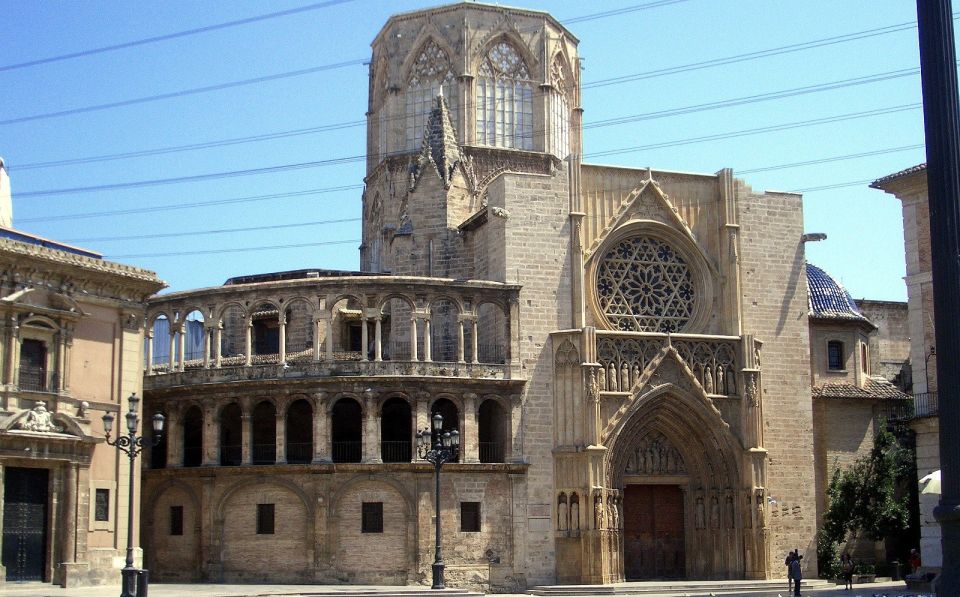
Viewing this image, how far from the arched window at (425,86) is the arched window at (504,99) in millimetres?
1211

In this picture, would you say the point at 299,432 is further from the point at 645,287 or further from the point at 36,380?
the point at 36,380

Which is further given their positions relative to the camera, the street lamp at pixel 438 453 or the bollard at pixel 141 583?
the street lamp at pixel 438 453

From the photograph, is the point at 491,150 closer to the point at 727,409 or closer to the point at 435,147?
the point at 435,147

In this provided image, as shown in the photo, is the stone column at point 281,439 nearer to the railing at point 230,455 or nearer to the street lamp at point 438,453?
the railing at point 230,455

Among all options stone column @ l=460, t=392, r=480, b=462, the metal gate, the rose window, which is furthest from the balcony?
the metal gate

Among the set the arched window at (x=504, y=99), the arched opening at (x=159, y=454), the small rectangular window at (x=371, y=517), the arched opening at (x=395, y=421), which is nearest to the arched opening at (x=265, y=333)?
the arched opening at (x=159, y=454)

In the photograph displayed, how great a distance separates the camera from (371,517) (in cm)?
3819

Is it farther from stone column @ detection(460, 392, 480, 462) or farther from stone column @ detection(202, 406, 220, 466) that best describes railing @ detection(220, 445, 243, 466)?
stone column @ detection(460, 392, 480, 462)

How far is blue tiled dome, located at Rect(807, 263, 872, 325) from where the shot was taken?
48.4 metres

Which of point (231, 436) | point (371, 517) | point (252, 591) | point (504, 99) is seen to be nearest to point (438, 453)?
point (371, 517)

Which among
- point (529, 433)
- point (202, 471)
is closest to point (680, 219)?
point (529, 433)

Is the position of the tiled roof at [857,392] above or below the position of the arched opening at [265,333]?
below

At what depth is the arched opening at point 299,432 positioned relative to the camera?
41.4 meters

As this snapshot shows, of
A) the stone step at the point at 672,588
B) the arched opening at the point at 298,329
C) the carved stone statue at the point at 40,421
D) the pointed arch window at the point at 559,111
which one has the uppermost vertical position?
the pointed arch window at the point at 559,111
